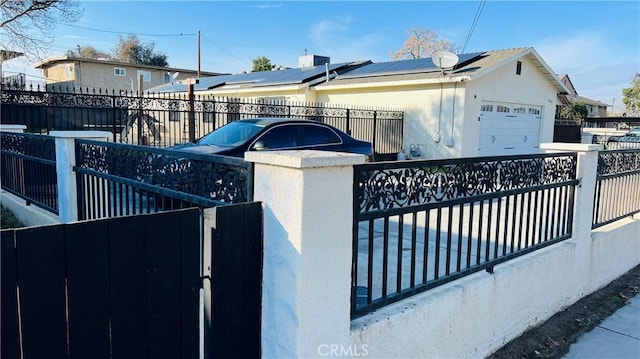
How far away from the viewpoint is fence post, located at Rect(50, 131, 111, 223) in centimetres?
501

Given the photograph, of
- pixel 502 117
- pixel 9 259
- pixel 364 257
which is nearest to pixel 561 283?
pixel 364 257

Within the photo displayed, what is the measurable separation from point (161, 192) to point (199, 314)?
1355mm

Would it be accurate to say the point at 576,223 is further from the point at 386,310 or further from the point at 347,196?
the point at 347,196

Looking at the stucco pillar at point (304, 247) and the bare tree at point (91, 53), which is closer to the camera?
the stucco pillar at point (304, 247)

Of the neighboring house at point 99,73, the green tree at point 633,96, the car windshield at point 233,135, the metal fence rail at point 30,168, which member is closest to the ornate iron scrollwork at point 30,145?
the metal fence rail at point 30,168

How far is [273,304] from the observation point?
7.98 ft

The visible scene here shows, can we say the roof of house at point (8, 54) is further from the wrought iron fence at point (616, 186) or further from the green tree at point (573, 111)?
the green tree at point (573, 111)

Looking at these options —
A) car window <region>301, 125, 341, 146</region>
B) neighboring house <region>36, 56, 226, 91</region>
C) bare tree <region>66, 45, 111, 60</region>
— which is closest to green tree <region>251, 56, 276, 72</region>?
neighboring house <region>36, 56, 226, 91</region>

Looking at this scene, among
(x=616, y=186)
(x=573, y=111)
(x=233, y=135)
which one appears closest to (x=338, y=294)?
(x=616, y=186)

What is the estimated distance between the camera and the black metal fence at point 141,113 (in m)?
10.8

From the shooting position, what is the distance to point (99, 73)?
36875 millimetres

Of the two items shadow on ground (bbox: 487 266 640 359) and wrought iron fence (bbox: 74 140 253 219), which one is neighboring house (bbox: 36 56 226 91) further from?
shadow on ground (bbox: 487 266 640 359)

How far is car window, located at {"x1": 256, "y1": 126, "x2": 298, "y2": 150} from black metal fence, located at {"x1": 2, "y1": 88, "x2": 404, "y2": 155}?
3.96 meters

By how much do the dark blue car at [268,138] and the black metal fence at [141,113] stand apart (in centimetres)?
313
